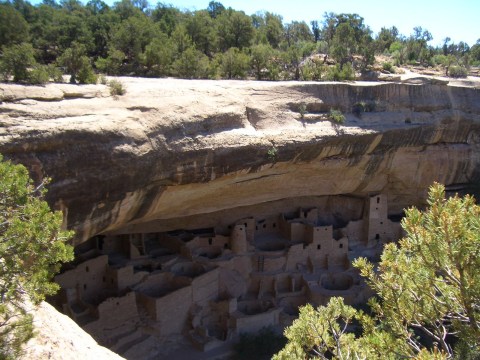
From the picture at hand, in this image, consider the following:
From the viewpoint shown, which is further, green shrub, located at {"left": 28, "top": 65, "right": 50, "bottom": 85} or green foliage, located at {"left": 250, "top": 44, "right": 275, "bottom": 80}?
green foliage, located at {"left": 250, "top": 44, "right": 275, "bottom": 80}

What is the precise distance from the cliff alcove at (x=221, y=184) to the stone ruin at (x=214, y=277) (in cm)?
4

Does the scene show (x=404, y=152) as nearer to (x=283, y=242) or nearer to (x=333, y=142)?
(x=333, y=142)

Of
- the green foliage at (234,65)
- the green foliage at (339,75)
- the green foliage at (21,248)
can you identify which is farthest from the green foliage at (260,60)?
the green foliage at (21,248)

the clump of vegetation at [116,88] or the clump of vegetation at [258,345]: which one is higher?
the clump of vegetation at [116,88]

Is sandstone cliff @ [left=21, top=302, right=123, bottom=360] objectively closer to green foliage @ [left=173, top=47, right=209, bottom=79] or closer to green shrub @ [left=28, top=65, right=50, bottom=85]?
green shrub @ [left=28, top=65, right=50, bottom=85]

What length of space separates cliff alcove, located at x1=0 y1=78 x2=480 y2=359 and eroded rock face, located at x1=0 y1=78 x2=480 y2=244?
0.04m

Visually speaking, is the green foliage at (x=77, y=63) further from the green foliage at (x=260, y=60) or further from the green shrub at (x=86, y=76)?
the green foliage at (x=260, y=60)

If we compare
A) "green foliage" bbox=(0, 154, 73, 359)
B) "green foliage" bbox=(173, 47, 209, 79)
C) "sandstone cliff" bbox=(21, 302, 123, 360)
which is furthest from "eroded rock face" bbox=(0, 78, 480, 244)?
"green foliage" bbox=(173, 47, 209, 79)

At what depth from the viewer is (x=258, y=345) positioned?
12.4 m

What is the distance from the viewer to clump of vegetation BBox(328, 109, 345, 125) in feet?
41.8

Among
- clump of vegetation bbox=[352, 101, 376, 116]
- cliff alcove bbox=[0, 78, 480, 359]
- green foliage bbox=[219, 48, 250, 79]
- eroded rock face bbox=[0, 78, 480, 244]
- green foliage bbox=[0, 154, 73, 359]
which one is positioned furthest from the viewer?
green foliage bbox=[219, 48, 250, 79]

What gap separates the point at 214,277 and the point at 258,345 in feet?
7.09

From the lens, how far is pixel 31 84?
9.15 m

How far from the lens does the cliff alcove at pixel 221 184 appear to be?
8.91m
